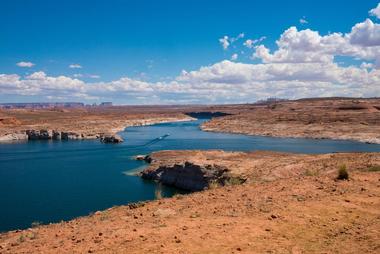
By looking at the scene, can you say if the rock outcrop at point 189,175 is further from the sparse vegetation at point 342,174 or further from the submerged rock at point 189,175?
the sparse vegetation at point 342,174

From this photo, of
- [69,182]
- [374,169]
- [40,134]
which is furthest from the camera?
[40,134]

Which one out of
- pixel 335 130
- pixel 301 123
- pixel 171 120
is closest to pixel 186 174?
pixel 335 130

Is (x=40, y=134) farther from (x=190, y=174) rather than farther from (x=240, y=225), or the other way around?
(x=240, y=225)

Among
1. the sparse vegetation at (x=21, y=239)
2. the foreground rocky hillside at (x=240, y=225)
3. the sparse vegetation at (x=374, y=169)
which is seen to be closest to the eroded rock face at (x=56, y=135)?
the foreground rocky hillside at (x=240, y=225)

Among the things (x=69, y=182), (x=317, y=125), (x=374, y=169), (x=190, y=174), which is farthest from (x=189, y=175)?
(x=317, y=125)

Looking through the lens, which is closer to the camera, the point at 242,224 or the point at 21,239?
the point at 242,224

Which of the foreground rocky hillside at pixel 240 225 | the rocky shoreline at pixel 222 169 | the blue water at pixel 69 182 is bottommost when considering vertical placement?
the blue water at pixel 69 182

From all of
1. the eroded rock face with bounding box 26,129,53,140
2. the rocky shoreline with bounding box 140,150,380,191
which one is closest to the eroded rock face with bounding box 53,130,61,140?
the eroded rock face with bounding box 26,129,53,140

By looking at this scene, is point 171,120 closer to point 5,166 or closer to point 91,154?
point 91,154

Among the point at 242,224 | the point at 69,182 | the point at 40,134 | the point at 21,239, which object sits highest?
the point at 242,224

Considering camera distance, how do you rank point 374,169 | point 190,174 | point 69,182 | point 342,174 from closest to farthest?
point 342,174, point 374,169, point 190,174, point 69,182
